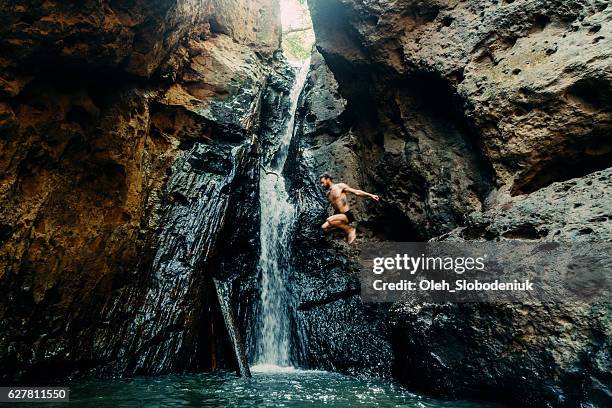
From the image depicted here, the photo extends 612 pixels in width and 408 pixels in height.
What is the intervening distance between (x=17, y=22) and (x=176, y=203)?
413 centimetres

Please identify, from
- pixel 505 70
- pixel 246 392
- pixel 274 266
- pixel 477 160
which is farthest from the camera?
pixel 274 266

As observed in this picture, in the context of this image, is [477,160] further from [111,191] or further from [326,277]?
[111,191]

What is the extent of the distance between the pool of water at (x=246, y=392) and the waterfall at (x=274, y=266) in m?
1.65

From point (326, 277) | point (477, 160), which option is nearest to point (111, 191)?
point (326, 277)

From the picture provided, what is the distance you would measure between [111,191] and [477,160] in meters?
6.53

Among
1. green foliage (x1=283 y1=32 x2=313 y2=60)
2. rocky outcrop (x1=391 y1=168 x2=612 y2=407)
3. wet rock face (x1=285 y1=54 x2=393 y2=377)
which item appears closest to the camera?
rocky outcrop (x1=391 y1=168 x2=612 y2=407)

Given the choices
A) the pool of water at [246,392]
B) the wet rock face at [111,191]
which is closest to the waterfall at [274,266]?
the wet rock face at [111,191]

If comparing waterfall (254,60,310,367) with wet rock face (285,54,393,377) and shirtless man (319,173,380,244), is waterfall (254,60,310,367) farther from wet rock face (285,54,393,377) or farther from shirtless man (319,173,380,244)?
shirtless man (319,173,380,244)

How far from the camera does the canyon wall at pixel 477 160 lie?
446 centimetres

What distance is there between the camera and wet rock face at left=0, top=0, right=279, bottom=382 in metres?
6.25

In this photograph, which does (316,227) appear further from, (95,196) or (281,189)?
(95,196)

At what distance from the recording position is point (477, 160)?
7391mm

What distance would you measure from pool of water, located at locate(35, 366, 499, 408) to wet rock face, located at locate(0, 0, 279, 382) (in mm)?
837

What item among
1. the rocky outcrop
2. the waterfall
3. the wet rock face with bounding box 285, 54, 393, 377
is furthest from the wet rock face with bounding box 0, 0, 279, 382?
the rocky outcrop
